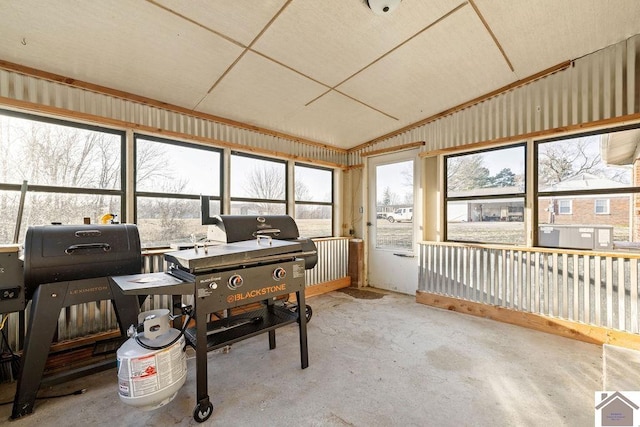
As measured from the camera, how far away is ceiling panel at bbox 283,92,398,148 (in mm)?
3553

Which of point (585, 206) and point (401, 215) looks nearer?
point (585, 206)

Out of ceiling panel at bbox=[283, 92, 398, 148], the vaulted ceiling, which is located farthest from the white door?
the vaulted ceiling

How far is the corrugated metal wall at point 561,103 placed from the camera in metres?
2.70

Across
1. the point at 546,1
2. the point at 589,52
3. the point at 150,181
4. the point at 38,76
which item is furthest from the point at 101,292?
the point at 589,52

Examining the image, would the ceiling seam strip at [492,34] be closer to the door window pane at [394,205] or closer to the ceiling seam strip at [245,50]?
the ceiling seam strip at [245,50]

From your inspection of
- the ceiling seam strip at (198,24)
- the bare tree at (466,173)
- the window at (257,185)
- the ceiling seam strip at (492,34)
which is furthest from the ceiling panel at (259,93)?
the bare tree at (466,173)

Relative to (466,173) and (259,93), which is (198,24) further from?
(466,173)

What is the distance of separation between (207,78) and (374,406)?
325 cm

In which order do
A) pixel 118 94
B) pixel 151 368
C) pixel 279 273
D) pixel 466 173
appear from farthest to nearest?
pixel 466 173 → pixel 118 94 → pixel 279 273 → pixel 151 368

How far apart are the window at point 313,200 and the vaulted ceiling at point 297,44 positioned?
154 cm

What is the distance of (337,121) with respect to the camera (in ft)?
13.1

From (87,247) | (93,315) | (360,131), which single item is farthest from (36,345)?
(360,131)

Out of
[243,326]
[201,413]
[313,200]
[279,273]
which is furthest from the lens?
[313,200]

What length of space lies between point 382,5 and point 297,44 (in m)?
0.78
